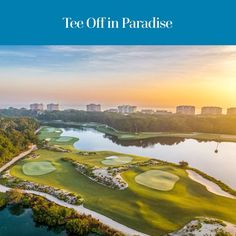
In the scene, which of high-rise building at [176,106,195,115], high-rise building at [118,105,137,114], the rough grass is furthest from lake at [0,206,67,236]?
high-rise building at [118,105,137,114]

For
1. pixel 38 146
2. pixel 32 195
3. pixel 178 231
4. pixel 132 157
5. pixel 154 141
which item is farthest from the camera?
pixel 154 141

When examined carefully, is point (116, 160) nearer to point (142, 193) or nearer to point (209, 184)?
point (209, 184)

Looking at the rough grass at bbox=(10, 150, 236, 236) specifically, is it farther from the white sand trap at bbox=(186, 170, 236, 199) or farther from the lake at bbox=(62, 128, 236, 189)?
the lake at bbox=(62, 128, 236, 189)

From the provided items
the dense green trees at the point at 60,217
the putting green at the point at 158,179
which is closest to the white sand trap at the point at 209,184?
the putting green at the point at 158,179

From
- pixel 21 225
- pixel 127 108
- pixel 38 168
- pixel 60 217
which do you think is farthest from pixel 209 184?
pixel 127 108

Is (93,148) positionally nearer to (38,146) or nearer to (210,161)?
(38,146)

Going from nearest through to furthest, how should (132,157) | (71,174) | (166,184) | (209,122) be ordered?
(166,184) < (71,174) < (132,157) < (209,122)

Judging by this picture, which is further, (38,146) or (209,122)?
(209,122)

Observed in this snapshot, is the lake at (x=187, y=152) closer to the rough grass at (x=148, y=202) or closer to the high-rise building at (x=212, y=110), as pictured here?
the rough grass at (x=148, y=202)

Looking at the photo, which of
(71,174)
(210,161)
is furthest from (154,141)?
(71,174)
